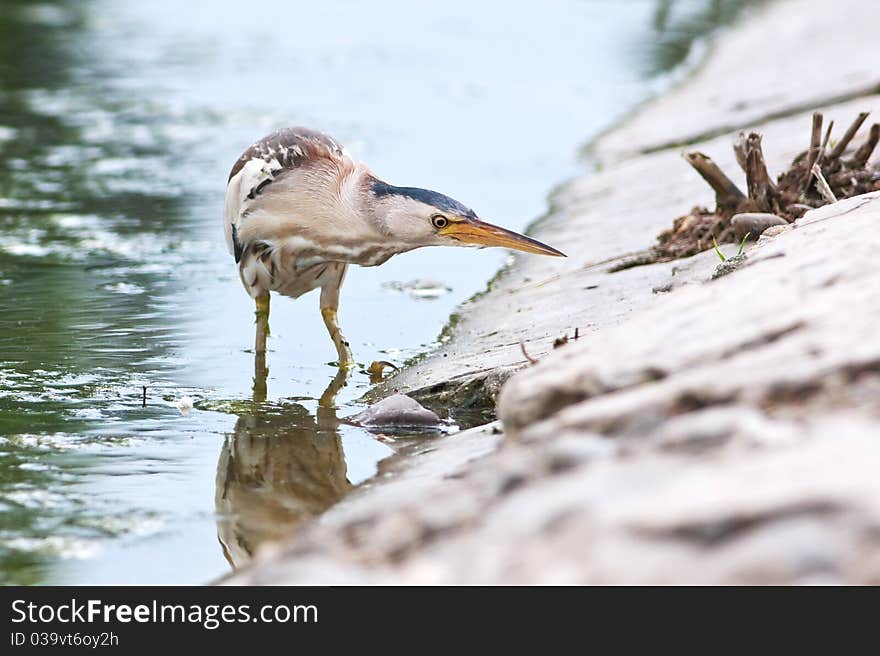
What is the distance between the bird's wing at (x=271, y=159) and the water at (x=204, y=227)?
0.73 m

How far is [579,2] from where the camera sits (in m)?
20.9

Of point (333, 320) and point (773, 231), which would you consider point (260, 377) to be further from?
point (773, 231)

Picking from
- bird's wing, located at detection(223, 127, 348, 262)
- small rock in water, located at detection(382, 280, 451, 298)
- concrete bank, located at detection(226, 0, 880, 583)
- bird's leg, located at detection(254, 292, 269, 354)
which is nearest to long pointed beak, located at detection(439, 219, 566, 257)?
concrete bank, located at detection(226, 0, 880, 583)

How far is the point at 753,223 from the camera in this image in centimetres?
609

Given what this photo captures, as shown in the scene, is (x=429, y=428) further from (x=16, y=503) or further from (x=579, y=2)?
(x=579, y=2)

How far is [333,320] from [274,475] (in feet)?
5.80

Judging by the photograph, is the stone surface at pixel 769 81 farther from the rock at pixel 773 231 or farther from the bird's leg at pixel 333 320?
the bird's leg at pixel 333 320

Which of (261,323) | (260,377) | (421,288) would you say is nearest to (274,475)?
(260,377)

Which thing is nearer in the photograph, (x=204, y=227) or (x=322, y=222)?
(x=322, y=222)

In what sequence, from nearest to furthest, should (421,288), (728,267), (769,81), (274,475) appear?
(274,475)
(728,267)
(421,288)
(769,81)

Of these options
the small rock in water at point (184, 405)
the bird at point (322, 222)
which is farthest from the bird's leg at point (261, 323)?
the small rock in water at point (184, 405)

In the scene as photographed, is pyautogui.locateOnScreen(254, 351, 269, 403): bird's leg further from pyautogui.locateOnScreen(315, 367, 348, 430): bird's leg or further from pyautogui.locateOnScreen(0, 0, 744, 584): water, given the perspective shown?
pyautogui.locateOnScreen(315, 367, 348, 430): bird's leg
